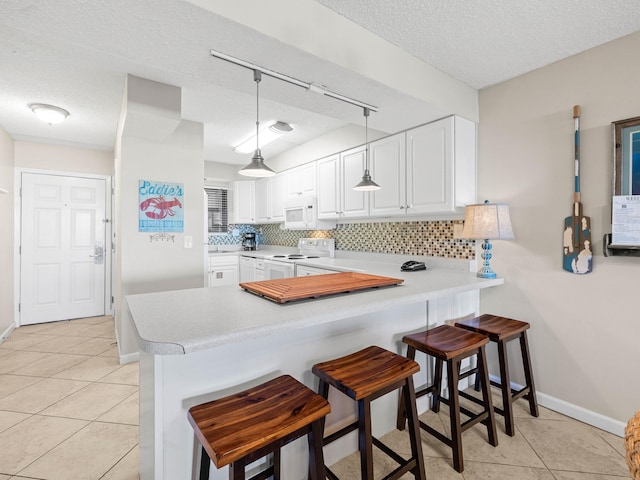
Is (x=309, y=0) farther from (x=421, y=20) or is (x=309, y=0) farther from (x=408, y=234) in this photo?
(x=408, y=234)

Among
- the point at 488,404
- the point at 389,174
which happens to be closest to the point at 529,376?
the point at 488,404

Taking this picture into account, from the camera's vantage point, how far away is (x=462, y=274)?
2.50 meters

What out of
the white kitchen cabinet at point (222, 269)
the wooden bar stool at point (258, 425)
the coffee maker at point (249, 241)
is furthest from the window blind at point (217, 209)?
the wooden bar stool at point (258, 425)

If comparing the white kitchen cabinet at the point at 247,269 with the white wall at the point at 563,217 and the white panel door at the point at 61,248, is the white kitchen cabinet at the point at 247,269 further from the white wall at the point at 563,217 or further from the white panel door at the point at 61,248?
the white wall at the point at 563,217

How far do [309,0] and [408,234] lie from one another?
219 centimetres

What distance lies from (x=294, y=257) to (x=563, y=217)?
111 inches

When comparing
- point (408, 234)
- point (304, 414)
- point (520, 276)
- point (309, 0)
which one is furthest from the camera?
point (408, 234)

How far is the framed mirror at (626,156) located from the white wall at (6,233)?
18.0 feet

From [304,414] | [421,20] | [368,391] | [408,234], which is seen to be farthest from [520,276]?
[304,414]

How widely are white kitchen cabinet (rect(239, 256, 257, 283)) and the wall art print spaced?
1.46 meters

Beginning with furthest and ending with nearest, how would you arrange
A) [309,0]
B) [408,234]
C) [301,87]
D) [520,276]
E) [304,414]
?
[408,234]
[520,276]
[301,87]
[309,0]
[304,414]

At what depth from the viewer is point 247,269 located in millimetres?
4668

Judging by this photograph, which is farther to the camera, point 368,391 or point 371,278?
point 371,278

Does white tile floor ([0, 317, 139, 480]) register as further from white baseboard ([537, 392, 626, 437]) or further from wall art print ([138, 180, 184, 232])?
white baseboard ([537, 392, 626, 437])
